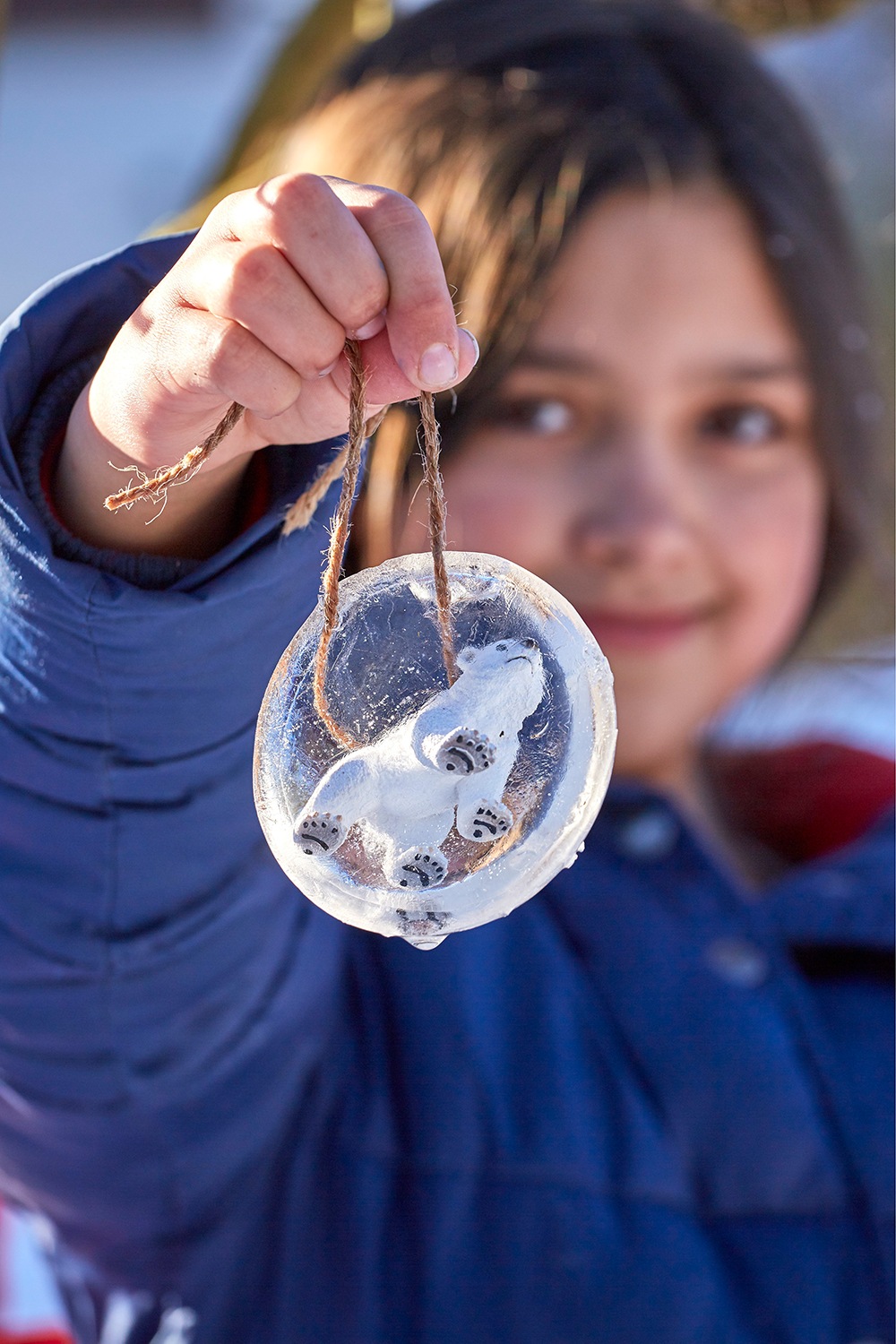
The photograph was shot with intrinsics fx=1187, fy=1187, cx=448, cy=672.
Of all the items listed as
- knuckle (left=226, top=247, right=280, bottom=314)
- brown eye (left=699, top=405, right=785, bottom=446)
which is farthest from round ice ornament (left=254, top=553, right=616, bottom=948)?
brown eye (left=699, top=405, right=785, bottom=446)

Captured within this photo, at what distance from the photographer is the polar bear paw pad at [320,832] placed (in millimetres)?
350

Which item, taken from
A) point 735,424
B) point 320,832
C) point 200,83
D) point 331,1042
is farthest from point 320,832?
point 200,83

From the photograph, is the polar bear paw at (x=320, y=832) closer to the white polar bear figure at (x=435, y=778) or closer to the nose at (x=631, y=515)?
the white polar bear figure at (x=435, y=778)

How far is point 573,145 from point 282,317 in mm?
607

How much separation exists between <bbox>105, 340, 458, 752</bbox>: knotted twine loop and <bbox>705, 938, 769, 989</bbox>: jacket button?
1.55ft

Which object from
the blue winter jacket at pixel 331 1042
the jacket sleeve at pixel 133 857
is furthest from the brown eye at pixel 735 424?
the jacket sleeve at pixel 133 857

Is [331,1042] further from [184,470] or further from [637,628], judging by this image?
[184,470]

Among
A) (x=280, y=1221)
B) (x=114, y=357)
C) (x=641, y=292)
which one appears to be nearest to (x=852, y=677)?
(x=641, y=292)

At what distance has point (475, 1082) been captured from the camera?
0.70m

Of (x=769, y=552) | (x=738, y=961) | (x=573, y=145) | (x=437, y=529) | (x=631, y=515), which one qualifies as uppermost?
(x=437, y=529)

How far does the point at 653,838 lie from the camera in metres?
0.81

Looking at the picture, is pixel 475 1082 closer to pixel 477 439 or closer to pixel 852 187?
pixel 477 439

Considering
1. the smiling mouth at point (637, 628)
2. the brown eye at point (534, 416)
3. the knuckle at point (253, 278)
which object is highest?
the knuckle at point (253, 278)

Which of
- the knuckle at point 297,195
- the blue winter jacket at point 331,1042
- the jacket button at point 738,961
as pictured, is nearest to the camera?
the knuckle at point 297,195
